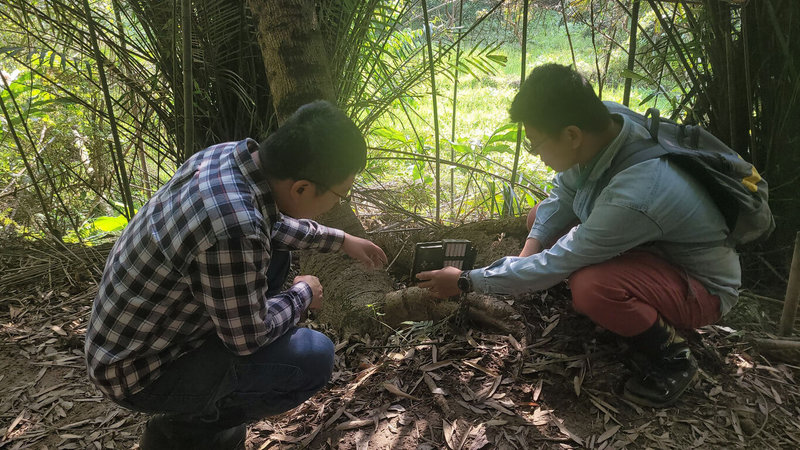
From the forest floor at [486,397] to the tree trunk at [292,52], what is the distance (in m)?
1.05

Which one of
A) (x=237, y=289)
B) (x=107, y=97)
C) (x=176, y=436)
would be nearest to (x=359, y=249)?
(x=237, y=289)

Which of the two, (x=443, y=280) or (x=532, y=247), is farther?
(x=532, y=247)

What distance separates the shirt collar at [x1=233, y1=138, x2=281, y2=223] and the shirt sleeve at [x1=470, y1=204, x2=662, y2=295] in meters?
0.80

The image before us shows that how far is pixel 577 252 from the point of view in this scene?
1561mm

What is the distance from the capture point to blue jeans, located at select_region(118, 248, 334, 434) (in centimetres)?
131

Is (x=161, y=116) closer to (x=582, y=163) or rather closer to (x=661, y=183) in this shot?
(x=582, y=163)

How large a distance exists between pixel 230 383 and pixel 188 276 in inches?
13.8

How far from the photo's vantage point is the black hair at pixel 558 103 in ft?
4.89

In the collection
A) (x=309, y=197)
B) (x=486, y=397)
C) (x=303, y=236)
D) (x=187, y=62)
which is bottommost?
(x=486, y=397)

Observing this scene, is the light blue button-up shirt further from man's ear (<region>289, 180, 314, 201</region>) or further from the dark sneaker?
man's ear (<region>289, 180, 314, 201</region>)

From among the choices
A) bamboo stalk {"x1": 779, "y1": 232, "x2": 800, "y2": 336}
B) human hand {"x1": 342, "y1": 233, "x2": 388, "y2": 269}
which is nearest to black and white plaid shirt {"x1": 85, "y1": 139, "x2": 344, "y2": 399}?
human hand {"x1": 342, "y1": 233, "x2": 388, "y2": 269}

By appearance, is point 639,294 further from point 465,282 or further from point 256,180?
point 256,180

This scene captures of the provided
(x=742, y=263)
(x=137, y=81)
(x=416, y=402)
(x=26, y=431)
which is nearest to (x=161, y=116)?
(x=137, y=81)

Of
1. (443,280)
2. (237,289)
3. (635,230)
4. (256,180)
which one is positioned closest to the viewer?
(237,289)
